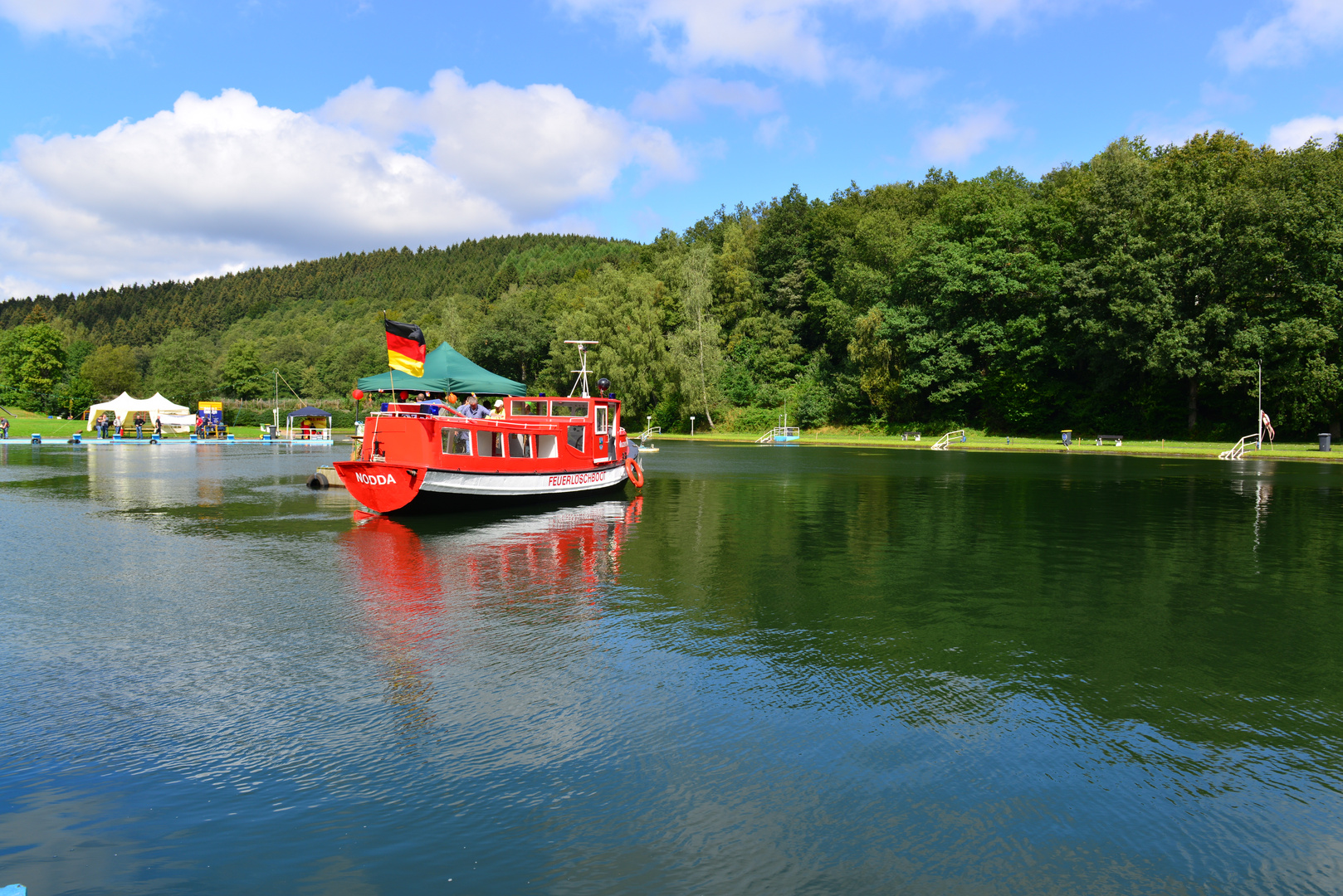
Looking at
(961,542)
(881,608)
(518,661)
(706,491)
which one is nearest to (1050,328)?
(706,491)

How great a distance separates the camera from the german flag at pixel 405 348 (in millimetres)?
21594

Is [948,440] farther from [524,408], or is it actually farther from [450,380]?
[524,408]

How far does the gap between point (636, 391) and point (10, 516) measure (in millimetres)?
64297

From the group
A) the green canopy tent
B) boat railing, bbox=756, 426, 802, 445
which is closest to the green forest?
boat railing, bbox=756, 426, 802, 445

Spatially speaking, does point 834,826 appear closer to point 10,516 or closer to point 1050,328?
point 10,516

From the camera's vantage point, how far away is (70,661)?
9.30 m

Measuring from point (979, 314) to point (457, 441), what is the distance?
61248 mm

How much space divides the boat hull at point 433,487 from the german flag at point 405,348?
8.28 feet

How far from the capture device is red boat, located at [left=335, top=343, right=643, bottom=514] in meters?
21.3

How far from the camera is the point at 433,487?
2173 cm

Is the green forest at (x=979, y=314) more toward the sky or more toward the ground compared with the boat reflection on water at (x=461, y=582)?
more toward the sky

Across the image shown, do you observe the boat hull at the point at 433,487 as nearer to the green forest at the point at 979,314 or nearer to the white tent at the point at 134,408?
the green forest at the point at 979,314

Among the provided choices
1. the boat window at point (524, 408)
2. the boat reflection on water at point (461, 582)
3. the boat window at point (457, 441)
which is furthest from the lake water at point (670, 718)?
the boat window at point (524, 408)

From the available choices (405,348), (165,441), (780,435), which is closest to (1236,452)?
(780,435)
